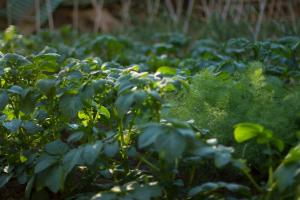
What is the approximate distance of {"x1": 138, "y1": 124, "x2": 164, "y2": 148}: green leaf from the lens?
4.36 ft

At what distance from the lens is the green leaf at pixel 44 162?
1.58 meters

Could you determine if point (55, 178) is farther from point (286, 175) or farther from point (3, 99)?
point (286, 175)

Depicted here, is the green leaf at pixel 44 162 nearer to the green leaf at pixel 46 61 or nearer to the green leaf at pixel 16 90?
the green leaf at pixel 16 90

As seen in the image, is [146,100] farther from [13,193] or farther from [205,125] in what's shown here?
[13,193]

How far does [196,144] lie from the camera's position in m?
1.38

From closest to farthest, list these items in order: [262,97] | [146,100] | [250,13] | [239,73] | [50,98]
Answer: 1. [146,100]
2. [50,98]
3. [262,97]
4. [239,73]
5. [250,13]

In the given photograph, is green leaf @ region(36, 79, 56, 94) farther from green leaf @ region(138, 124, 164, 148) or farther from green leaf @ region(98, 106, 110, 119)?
green leaf @ region(138, 124, 164, 148)

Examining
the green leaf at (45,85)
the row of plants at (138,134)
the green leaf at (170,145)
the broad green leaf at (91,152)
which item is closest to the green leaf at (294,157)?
the row of plants at (138,134)

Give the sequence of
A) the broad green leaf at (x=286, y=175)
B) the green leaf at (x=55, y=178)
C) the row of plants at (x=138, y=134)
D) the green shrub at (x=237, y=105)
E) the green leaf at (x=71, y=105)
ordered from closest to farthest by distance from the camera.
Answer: the broad green leaf at (x=286, y=175)
the row of plants at (x=138, y=134)
the green leaf at (x=55, y=178)
the green leaf at (x=71, y=105)
the green shrub at (x=237, y=105)

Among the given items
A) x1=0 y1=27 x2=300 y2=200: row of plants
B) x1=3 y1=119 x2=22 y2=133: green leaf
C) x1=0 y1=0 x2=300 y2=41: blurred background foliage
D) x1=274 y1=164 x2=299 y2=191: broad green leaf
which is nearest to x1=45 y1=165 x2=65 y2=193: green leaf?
x1=0 y1=27 x2=300 y2=200: row of plants

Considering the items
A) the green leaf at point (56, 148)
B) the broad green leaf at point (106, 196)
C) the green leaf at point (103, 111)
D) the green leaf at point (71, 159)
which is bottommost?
the broad green leaf at point (106, 196)

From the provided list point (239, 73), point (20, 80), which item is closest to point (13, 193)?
point (20, 80)

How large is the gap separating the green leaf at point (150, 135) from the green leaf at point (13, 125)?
564 mm

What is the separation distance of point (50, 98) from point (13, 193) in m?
0.42
